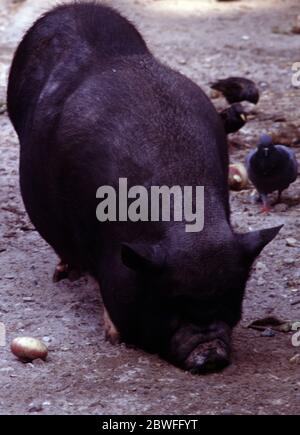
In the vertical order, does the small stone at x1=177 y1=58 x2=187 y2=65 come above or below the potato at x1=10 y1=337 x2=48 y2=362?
above

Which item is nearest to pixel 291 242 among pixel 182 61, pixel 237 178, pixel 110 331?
pixel 237 178

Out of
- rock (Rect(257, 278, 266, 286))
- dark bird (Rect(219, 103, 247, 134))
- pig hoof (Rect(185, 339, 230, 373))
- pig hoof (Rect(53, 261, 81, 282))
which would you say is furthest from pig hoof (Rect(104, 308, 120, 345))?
dark bird (Rect(219, 103, 247, 134))

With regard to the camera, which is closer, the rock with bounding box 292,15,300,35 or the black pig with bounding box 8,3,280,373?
the black pig with bounding box 8,3,280,373

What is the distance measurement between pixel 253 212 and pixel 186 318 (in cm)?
214

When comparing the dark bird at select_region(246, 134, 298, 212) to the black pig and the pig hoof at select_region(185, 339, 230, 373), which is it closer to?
the black pig

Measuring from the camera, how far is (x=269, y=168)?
6305 millimetres

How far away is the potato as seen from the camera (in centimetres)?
457

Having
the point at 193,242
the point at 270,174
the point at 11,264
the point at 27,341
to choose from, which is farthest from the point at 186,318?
the point at 270,174

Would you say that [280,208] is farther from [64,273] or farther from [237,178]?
[64,273]

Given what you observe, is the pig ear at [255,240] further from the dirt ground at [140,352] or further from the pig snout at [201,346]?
the dirt ground at [140,352]

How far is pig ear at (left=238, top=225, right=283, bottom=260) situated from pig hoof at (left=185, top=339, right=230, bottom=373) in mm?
372

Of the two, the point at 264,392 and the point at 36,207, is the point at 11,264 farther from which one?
the point at 264,392

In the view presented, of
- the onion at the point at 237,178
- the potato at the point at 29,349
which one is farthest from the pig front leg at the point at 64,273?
the onion at the point at 237,178

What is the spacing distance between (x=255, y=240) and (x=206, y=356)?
50 centimetres
